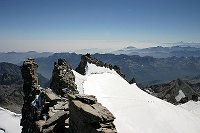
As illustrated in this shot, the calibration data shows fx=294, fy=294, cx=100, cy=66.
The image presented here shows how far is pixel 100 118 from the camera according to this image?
26828 millimetres

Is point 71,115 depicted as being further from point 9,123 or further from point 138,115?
point 9,123

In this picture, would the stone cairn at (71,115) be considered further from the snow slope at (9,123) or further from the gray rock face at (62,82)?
the snow slope at (9,123)

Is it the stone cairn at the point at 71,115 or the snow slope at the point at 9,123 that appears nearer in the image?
the stone cairn at the point at 71,115

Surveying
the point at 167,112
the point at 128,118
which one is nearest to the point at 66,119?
the point at 128,118

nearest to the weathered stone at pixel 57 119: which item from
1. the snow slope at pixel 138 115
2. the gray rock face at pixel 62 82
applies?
the snow slope at pixel 138 115

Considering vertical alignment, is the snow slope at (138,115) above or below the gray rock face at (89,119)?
below

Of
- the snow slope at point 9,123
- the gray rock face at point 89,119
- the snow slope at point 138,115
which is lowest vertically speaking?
the snow slope at point 9,123

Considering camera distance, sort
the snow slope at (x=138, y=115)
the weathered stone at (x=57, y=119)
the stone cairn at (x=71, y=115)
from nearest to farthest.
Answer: the stone cairn at (x=71, y=115), the weathered stone at (x=57, y=119), the snow slope at (x=138, y=115)

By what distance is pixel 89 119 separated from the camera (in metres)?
26.9

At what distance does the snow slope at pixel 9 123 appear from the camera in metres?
145

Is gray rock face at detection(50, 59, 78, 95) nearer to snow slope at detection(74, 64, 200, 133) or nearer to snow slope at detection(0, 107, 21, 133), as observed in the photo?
snow slope at detection(74, 64, 200, 133)

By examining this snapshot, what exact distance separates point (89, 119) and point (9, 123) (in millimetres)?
143564

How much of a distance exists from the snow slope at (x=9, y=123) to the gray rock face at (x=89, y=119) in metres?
117

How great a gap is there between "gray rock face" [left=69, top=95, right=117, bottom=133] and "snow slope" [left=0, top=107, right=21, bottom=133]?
116848 millimetres
